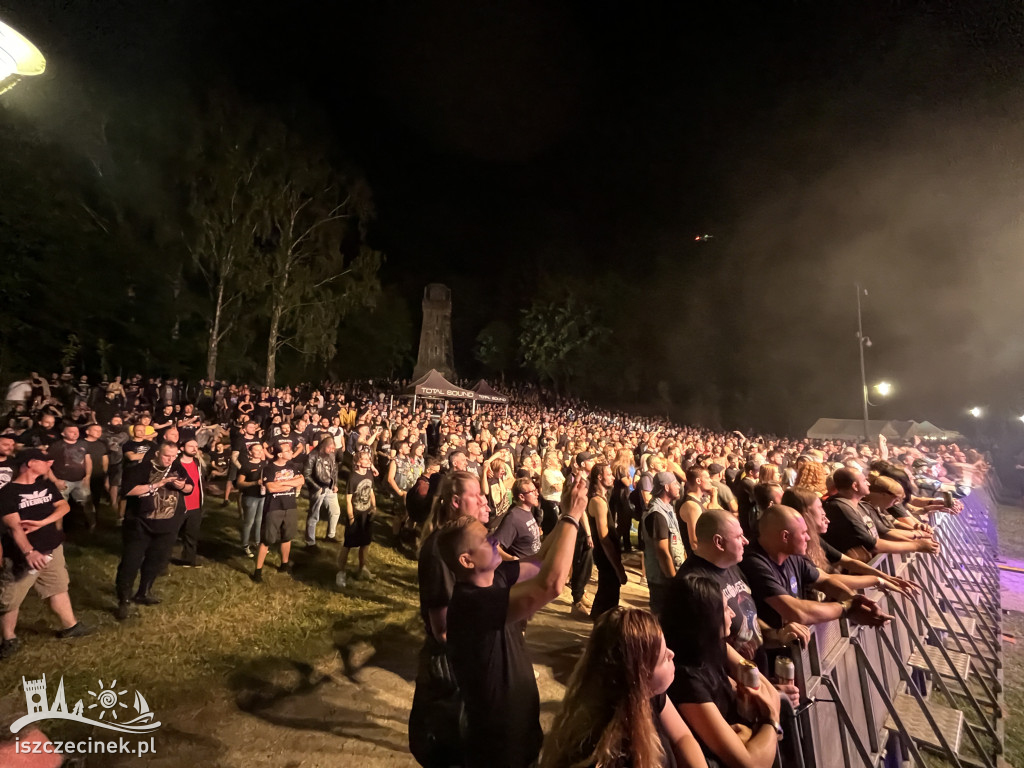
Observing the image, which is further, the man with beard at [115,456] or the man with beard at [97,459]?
the man with beard at [115,456]

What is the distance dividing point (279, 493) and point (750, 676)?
5.75m

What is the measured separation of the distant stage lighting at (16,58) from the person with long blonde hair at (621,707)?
11.8ft

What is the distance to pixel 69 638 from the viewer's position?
4672mm

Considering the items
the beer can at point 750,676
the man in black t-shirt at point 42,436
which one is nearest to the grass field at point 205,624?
the man in black t-shirt at point 42,436

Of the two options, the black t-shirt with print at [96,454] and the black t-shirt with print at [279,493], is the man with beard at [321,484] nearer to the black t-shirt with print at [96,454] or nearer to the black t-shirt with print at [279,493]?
the black t-shirt with print at [279,493]

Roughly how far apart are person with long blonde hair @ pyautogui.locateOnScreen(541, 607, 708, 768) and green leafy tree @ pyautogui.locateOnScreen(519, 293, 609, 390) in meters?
34.3

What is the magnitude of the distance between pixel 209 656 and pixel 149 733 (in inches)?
40.5

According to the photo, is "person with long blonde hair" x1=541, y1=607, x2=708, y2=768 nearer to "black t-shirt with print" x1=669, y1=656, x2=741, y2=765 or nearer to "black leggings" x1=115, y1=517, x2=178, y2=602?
"black t-shirt with print" x1=669, y1=656, x2=741, y2=765

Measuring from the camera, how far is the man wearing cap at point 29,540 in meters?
4.23

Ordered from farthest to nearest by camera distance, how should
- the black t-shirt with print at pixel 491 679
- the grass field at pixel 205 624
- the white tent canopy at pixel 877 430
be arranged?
the white tent canopy at pixel 877 430 → the grass field at pixel 205 624 → the black t-shirt with print at pixel 491 679

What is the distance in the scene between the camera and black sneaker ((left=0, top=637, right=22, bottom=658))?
430cm

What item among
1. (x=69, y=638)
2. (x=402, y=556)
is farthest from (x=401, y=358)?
(x=69, y=638)

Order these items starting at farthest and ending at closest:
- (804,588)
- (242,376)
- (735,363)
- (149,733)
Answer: (735,363) < (242,376) < (149,733) < (804,588)

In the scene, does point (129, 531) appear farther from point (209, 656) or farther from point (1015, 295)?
point (1015, 295)
